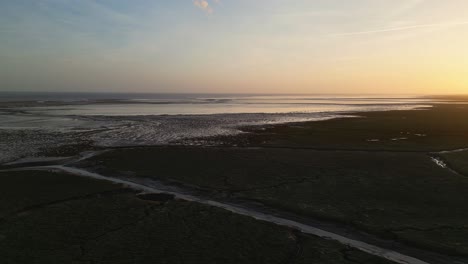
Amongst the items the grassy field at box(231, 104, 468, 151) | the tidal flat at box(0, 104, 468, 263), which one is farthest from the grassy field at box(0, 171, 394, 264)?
the grassy field at box(231, 104, 468, 151)

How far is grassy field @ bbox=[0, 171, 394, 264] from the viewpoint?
31.3 feet

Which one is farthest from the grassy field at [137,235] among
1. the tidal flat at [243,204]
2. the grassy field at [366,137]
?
the grassy field at [366,137]

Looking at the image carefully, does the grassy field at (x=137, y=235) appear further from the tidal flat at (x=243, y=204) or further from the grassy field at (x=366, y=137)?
the grassy field at (x=366, y=137)

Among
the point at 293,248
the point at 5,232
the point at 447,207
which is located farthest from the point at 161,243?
the point at 447,207

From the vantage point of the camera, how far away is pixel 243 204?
1455 cm

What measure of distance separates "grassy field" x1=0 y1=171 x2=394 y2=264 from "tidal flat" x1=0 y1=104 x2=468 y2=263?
0.11 feet

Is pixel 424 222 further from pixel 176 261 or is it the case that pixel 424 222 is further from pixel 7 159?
pixel 7 159

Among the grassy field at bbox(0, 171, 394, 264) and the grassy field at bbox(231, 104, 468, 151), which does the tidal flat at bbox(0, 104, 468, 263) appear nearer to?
the grassy field at bbox(0, 171, 394, 264)

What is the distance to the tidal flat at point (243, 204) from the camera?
9938 mm

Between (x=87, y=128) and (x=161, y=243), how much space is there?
32.7 m

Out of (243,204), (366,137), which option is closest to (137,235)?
(243,204)

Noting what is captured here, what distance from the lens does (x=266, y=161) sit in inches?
890

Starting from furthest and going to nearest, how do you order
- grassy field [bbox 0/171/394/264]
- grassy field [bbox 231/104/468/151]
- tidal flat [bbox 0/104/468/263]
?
grassy field [bbox 231/104/468/151] < tidal flat [bbox 0/104/468/263] < grassy field [bbox 0/171/394/264]

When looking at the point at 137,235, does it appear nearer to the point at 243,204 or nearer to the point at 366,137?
the point at 243,204
